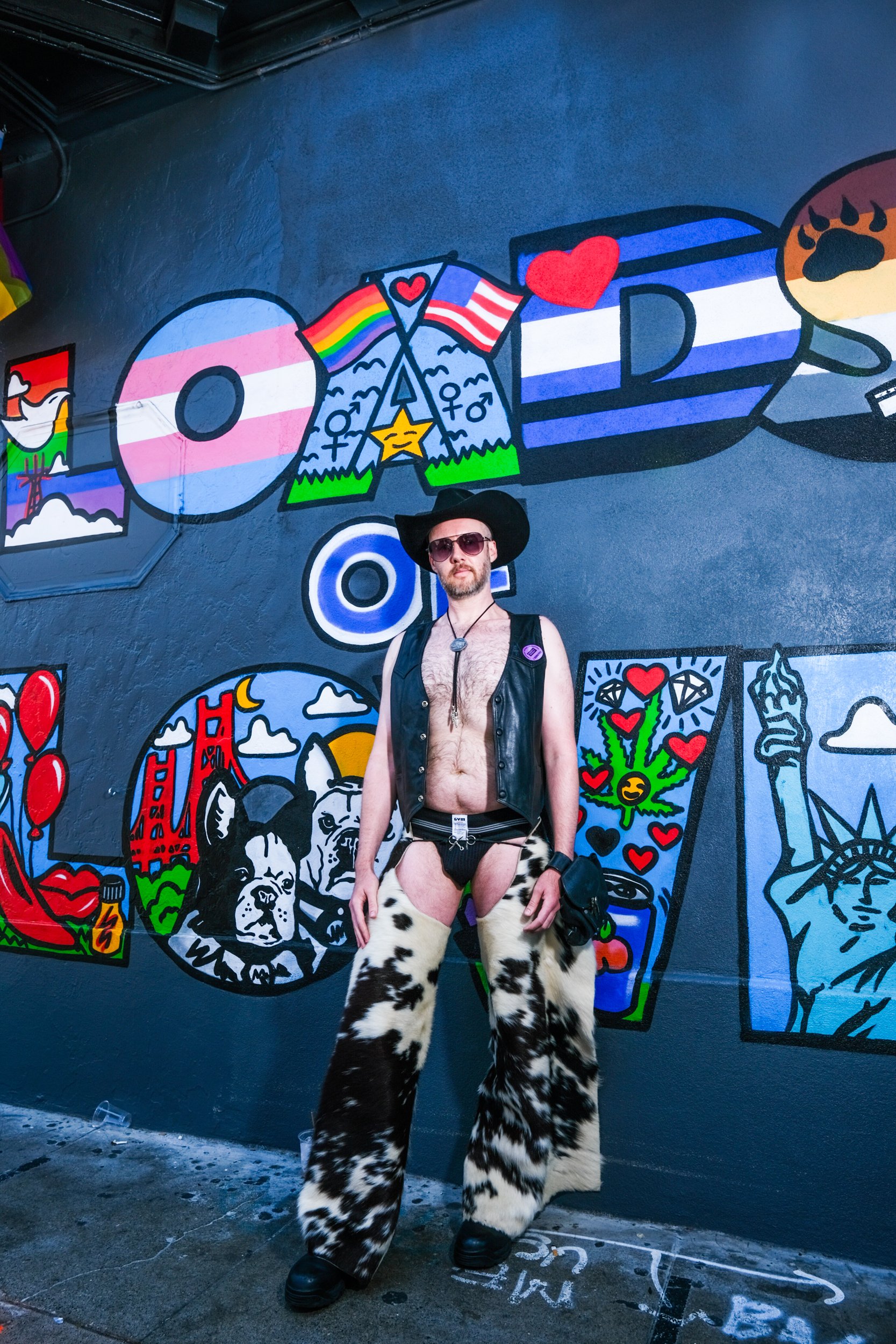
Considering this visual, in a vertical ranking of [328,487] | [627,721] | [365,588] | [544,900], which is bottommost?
[544,900]

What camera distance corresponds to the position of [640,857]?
120 inches

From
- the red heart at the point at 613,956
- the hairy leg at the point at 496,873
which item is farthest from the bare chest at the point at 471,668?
the red heart at the point at 613,956

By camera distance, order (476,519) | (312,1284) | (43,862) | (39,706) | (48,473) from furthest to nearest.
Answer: (48,473) < (39,706) < (43,862) < (476,519) < (312,1284)

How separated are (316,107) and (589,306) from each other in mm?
1774

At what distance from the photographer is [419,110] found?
3807mm

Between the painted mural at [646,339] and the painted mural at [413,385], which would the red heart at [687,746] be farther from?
the painted mural at [413,385]

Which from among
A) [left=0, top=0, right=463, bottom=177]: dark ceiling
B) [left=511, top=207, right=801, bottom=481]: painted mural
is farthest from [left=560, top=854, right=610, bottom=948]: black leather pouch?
[left=0, top=0, right=463, bottom=177]: dark ceiling

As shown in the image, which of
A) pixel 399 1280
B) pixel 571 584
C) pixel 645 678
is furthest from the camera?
pixel 571 584

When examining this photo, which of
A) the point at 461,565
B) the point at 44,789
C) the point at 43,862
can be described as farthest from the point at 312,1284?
the point at 44,789

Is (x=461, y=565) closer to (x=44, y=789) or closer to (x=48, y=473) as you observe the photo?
(x=44, y=789)

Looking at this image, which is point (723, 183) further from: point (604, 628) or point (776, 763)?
point (776, 763)

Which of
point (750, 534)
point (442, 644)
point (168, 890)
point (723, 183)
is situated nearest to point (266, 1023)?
point (168, 890)

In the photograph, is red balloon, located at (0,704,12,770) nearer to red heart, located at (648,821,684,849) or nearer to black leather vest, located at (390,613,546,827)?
black leather vest, located at (390,613,546,827)

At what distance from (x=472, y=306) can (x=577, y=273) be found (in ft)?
1.46
